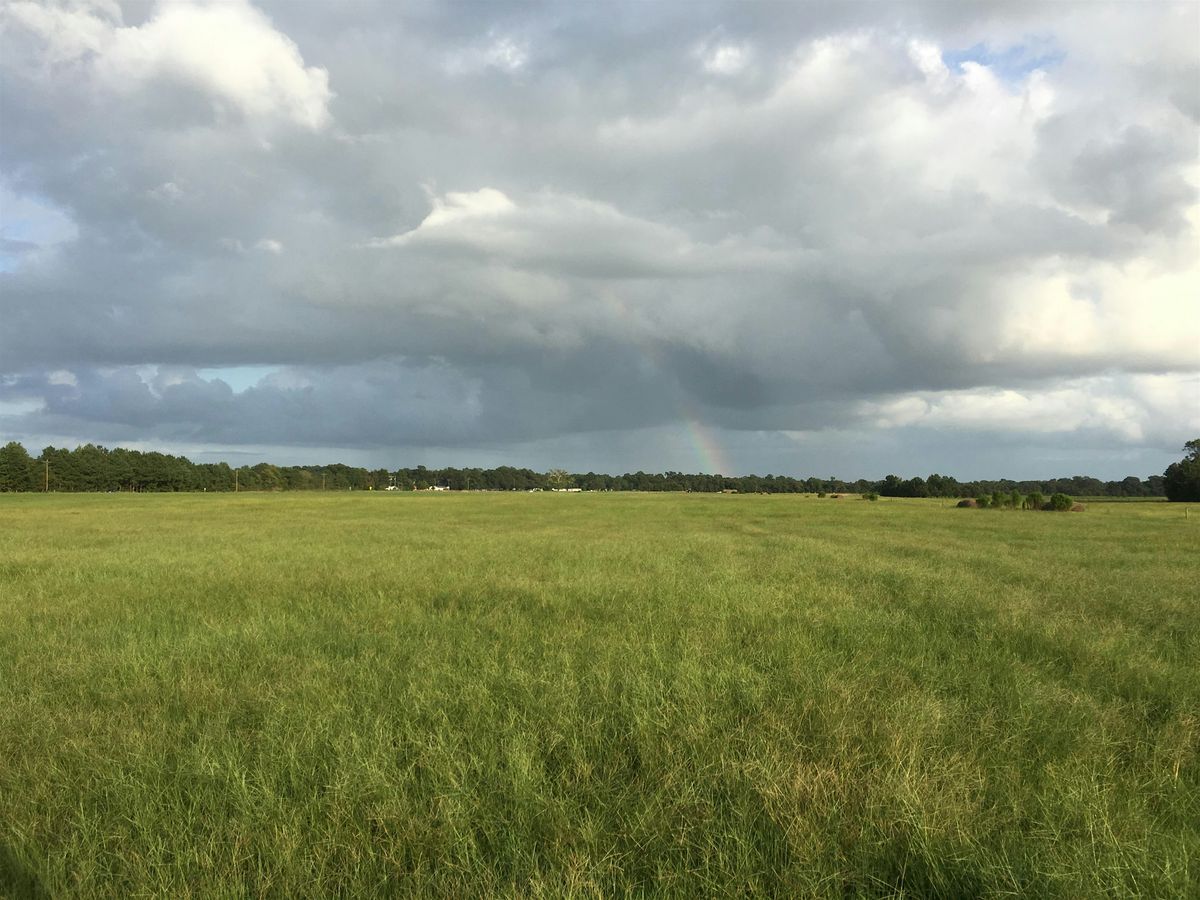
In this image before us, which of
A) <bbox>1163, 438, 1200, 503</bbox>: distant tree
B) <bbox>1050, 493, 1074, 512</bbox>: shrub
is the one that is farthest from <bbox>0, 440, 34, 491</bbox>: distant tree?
<bbox>1163, 438, 1200, 503</bbox>: distant tree

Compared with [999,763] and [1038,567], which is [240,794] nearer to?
[999,763]

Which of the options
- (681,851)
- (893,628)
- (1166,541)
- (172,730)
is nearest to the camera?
(681,851)

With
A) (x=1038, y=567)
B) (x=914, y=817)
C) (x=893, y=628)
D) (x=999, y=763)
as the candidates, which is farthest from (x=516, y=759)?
(x=1038, y=567)

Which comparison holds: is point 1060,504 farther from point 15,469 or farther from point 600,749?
point 15,469

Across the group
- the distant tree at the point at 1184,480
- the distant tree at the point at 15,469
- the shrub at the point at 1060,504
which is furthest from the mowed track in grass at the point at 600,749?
the distant tree at the point at 15,469

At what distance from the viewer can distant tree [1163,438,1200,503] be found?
11119 centimetres

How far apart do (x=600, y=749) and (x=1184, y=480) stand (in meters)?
148

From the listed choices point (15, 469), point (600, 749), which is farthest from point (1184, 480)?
point (15, 469)

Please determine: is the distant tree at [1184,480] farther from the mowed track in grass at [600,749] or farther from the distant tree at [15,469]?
the distant tree at [15,469]

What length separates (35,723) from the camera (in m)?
6.02

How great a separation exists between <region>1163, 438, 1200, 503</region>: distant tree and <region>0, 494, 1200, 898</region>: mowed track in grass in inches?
5278

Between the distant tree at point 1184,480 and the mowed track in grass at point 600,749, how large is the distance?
13406cm

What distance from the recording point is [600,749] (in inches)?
208

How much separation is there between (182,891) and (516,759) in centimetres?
213
